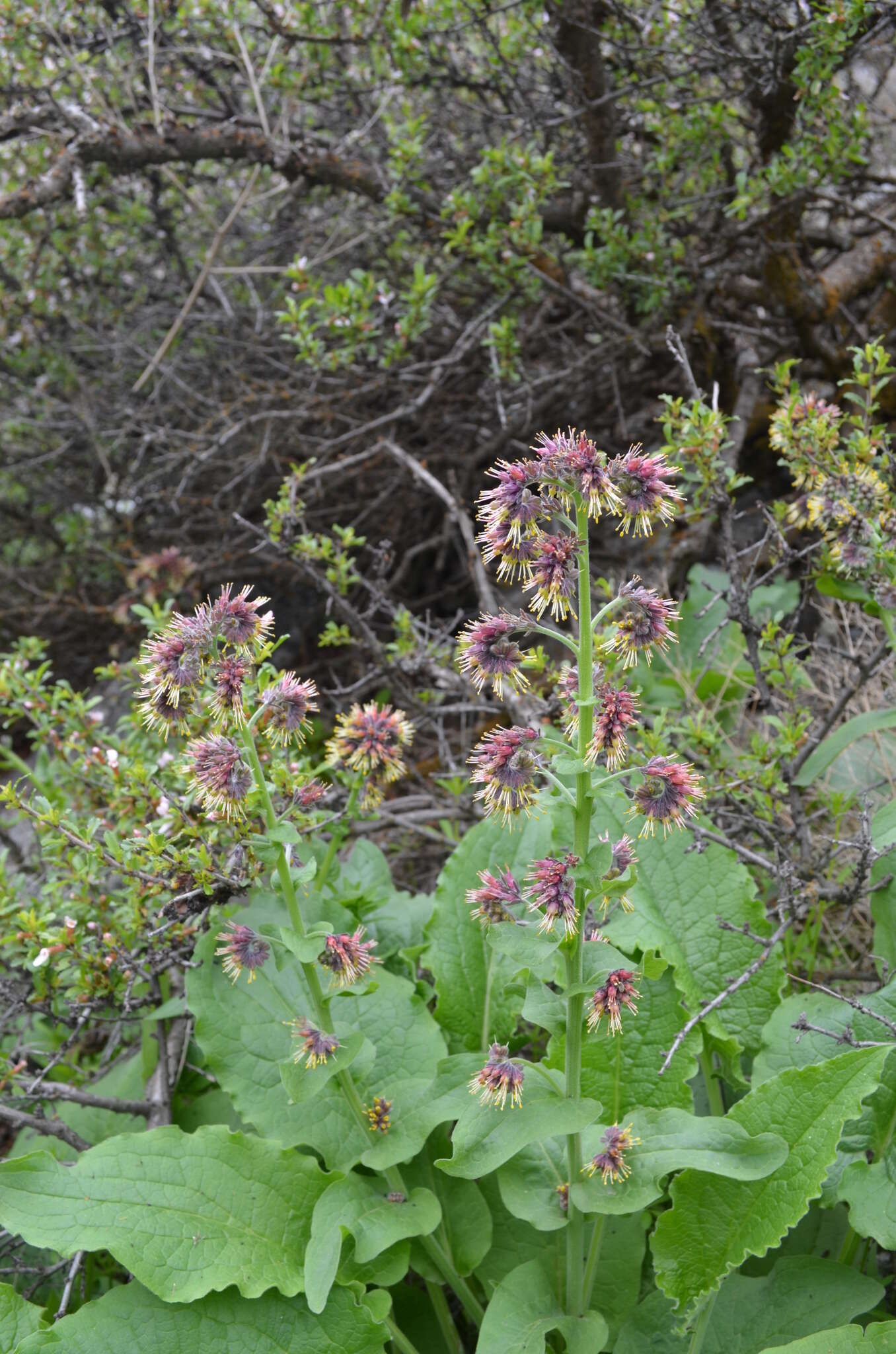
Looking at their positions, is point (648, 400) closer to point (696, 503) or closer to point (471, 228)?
point (471, 228)

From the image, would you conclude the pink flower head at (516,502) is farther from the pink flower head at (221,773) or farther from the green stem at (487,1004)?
the green stem at (487,1004)

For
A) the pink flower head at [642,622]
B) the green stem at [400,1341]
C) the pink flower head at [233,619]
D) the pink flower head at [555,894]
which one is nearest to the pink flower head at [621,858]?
the pink flower head at [555,894]

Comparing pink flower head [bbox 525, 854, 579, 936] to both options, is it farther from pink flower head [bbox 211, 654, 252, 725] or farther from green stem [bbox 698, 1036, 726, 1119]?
green stem [bbox 698, 1036, 726, 1119]

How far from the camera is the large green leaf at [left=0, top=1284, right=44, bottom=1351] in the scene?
204 centimetres

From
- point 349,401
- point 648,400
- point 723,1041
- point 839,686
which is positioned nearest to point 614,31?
point 648,400

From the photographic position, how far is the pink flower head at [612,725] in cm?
163

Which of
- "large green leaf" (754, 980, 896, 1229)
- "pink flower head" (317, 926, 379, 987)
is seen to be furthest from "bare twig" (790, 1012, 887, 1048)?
"pink flower head" (317, 926, 379, 987)

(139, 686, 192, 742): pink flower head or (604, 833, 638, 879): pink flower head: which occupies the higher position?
(139, 686, 192, 742): pink flower head

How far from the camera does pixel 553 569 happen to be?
1607 mm

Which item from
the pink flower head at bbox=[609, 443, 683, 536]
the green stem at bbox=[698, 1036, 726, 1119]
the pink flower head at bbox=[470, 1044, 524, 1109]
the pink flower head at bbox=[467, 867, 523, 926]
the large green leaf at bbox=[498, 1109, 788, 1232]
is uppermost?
the pink flower head at bbox=[609, 443, 683, 536]

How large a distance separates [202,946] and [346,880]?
1.89 feet

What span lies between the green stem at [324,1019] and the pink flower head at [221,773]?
3 centimetres

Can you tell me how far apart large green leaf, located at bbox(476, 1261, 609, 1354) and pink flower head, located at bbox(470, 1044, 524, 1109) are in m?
0.51

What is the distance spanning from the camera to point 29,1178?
2035 millimetres
